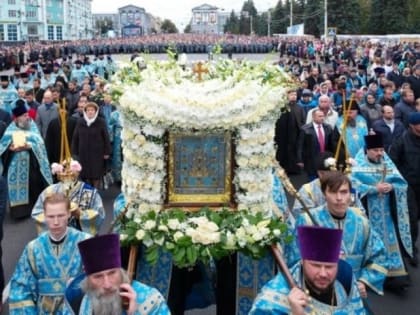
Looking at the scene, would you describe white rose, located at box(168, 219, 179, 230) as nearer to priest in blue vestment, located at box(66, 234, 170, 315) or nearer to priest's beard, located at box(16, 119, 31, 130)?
priest in blue vestment, located at box(66, 234, 170, 315)

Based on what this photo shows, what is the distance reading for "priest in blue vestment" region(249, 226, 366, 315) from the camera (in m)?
3.29

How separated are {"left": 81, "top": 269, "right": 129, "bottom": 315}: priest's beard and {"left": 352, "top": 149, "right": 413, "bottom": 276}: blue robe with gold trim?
3541mm

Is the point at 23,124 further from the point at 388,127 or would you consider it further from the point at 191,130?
the point at 388,127

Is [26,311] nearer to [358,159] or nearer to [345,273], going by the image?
[345,273]

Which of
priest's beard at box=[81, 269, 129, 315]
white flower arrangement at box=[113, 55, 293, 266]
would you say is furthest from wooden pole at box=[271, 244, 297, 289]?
priest's beard at box=[81, 269, 129, 315]

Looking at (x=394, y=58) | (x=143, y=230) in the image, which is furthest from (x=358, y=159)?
(x=394, y=58)

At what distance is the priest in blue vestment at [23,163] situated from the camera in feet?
29.7

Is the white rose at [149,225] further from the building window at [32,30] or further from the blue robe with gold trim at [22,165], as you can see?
the building window at [32,30]

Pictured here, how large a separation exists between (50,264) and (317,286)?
6.16ft

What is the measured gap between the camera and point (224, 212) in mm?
4910

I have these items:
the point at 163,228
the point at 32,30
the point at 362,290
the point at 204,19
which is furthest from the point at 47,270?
the point at 204,19

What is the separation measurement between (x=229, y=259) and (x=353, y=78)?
42.2 ft

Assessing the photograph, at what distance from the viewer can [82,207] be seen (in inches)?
224

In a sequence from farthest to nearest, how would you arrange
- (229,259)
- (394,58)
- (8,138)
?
(394,58) < (8,138) < (229,259)
